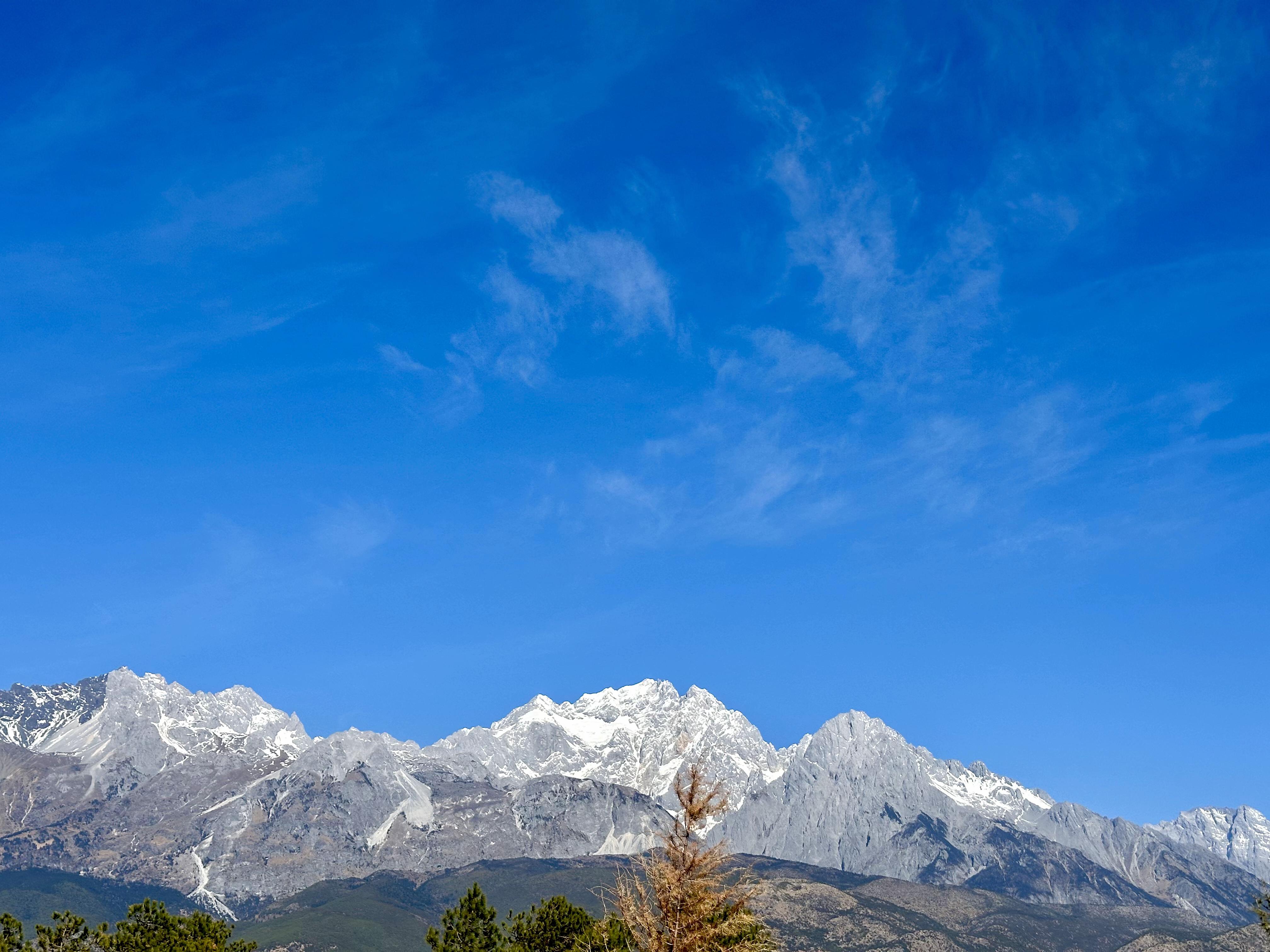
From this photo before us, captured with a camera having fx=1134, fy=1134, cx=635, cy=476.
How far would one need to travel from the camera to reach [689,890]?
49094 mm

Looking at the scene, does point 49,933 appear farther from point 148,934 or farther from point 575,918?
point 575,918

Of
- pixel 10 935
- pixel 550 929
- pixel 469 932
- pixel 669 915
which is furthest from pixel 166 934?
pixel 669 915

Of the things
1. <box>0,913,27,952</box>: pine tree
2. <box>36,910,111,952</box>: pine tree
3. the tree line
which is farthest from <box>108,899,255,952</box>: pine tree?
<box>0,913,27,952</box>: pine tree

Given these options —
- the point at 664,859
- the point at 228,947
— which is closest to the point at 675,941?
the point at 664,859

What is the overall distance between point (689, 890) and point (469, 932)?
67.7 m

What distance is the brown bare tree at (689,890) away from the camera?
160ft

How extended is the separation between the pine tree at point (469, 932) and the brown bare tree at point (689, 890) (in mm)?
60500

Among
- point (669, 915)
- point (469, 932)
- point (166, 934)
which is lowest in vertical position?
point (166, 934)

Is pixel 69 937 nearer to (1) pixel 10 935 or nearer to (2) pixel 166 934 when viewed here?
(1) pixel 10 935

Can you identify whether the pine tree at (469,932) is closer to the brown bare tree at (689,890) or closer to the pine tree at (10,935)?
the pine tree at (10,935)

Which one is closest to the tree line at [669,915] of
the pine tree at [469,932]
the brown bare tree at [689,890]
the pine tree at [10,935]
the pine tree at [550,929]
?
the brown bare tree at [689,890]

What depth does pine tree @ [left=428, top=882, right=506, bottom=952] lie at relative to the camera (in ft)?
350

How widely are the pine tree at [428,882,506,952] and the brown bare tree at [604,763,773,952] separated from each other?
60.5m

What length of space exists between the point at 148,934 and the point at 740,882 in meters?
74.5
